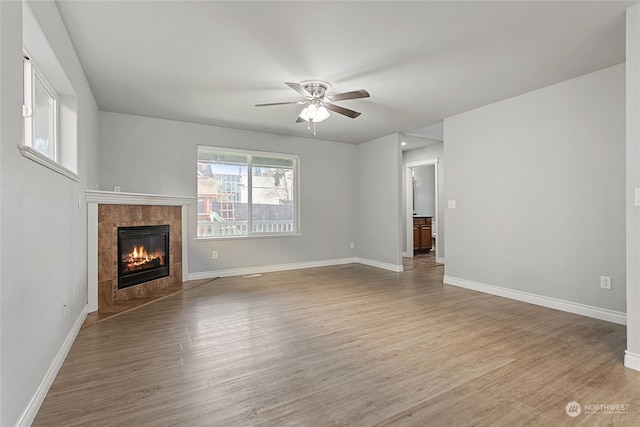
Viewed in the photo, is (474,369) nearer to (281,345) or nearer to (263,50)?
(281,345)

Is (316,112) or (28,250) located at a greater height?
(316,112)

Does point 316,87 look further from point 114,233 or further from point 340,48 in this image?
point 114,233

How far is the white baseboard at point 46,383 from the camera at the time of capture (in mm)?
1632

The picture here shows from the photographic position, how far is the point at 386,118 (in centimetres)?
498

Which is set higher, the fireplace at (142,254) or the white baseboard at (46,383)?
the fireplace at (142,254)

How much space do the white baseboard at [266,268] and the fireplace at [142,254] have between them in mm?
662

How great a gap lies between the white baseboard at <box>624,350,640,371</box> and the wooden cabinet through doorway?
5.85m

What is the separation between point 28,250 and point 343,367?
79.4 inches

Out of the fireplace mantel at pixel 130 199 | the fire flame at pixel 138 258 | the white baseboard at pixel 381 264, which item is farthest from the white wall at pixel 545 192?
the fire flame at pixel 138 258

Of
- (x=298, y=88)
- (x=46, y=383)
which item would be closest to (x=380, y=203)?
(x=298, y=88)

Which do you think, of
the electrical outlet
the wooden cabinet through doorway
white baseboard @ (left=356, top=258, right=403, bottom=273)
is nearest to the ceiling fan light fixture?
the electrical outlet

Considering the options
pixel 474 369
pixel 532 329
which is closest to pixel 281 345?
pixel 474 369

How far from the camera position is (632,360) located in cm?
228

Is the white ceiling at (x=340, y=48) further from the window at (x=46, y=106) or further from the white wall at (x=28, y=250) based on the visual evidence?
the white wall at (x=28, y=250)
